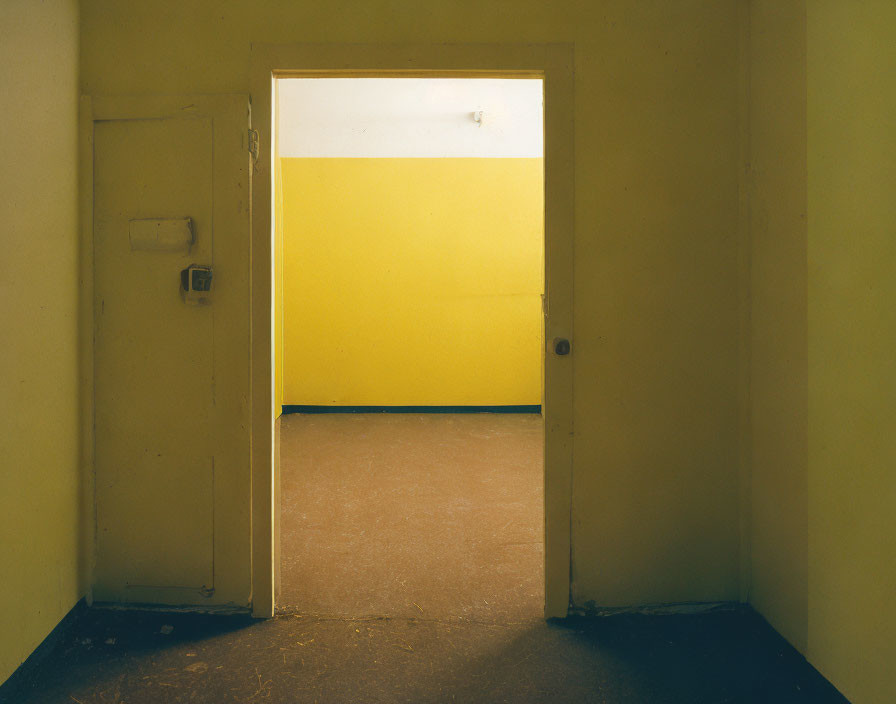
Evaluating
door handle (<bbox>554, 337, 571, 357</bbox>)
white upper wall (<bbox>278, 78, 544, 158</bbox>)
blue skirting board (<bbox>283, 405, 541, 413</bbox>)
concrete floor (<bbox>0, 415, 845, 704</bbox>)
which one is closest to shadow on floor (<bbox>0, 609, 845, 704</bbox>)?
concrete floor (<bbox>0, 415, 845, 704</bbox>)

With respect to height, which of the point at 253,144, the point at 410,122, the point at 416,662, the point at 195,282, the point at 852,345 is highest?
the point at 410,122

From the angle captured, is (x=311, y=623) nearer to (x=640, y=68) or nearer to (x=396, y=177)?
(x=640, y=68)

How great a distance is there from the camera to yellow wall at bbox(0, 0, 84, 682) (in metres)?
1.49

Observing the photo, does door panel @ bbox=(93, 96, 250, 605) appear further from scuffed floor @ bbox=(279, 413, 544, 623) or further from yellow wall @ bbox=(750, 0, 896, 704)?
yellow wall @ bbox=(750, 0, 896, 704)

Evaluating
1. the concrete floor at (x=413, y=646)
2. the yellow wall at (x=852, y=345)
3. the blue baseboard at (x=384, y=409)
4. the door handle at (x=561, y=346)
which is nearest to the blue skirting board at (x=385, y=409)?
the blue baseboard at (x=384, y=409)

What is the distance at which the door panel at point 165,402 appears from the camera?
1858 millimetres

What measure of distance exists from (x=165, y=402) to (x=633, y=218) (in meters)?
1.77

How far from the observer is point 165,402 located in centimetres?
189

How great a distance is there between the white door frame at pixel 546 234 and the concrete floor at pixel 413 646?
20cm

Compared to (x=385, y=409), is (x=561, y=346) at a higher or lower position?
higher

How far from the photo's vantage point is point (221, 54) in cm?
184

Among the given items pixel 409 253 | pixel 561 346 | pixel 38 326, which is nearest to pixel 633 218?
pixel 561 346

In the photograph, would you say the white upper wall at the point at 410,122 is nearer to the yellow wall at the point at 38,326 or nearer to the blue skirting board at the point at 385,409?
the blue skirting board at the point at 385,409

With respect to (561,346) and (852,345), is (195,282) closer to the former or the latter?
(561,346)
